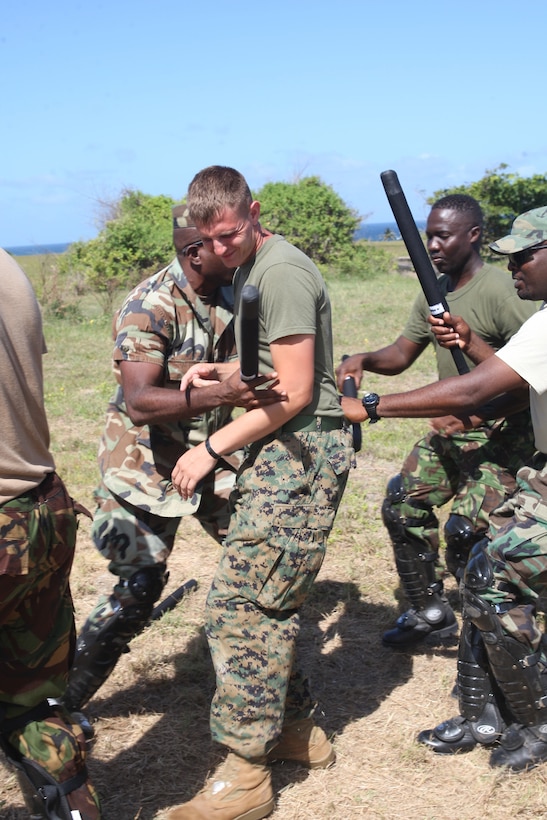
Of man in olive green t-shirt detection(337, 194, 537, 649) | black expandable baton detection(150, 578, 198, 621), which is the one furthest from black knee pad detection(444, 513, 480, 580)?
black expandable baton detection(150, 578, 198, 621)

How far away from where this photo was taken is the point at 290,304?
288 centimetres

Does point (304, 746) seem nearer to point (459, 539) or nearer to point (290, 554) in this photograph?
point (290, 554)

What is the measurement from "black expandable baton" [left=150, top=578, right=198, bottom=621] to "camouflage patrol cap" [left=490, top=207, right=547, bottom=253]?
2732 millimetres

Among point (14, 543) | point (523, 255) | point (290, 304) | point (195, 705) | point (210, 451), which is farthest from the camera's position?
point (195, 705)

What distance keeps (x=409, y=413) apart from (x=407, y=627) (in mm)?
1349

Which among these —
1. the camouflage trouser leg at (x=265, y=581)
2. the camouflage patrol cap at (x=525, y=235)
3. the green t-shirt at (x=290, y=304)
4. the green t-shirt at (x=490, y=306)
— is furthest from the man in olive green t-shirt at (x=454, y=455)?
the camouflage trouser leg at (x=265, y=581)

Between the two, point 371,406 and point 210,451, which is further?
point 371,406

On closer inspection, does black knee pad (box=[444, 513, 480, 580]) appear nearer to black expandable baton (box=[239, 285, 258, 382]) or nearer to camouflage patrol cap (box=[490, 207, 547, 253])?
camouflage patrol cap (box=[490, 207, 547, 253])

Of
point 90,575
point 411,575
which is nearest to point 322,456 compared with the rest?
point 411,575

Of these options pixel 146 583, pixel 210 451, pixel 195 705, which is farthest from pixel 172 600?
pixel 210 451

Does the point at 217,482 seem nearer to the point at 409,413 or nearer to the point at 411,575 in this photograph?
the point at 409,413

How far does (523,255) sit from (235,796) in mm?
2292

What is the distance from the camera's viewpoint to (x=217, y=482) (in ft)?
12.9

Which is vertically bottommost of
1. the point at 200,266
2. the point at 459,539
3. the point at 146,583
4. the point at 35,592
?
the point at 459,539
